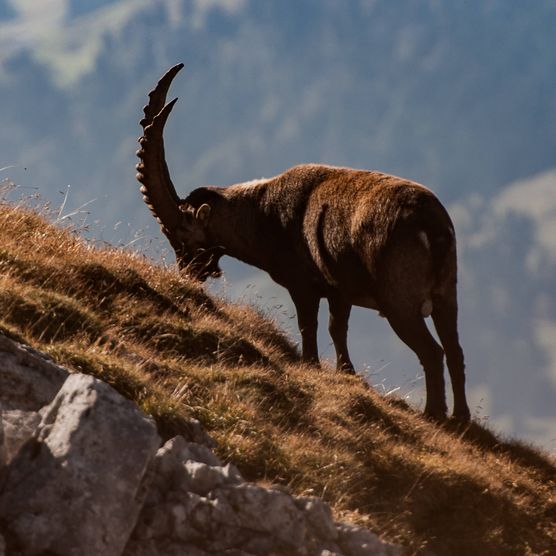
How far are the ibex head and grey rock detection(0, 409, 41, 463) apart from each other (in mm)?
8610

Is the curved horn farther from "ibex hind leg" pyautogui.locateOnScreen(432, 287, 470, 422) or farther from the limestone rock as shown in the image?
the limestone rock

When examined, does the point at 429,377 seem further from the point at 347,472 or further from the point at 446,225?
the point at 347,472

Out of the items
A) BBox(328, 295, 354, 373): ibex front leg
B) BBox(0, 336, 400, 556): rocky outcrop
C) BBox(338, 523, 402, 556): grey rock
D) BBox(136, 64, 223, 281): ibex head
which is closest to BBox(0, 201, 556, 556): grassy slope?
BBox(338, 523, 402, 556): grey rock

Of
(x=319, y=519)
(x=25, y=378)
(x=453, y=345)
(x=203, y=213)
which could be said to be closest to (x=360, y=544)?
(x=319, y=519)

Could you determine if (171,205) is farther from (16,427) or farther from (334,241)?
(16,427)

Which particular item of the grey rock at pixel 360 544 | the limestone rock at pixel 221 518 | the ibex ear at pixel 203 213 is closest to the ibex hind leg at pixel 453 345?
the ibex ear at pixel 203 213

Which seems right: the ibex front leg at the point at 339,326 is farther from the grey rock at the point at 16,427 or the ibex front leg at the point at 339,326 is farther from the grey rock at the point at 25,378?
the grey rock at the point at 16,427

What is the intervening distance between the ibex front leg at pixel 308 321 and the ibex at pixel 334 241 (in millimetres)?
15

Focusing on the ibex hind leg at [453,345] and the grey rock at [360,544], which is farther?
the ibex hind leg at [453,345]

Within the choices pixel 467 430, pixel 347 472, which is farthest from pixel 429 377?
pixel 347 472

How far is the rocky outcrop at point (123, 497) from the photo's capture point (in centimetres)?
499

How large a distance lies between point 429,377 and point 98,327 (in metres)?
4.52

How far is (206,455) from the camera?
609 centimetres

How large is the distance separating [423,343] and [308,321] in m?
1.83
